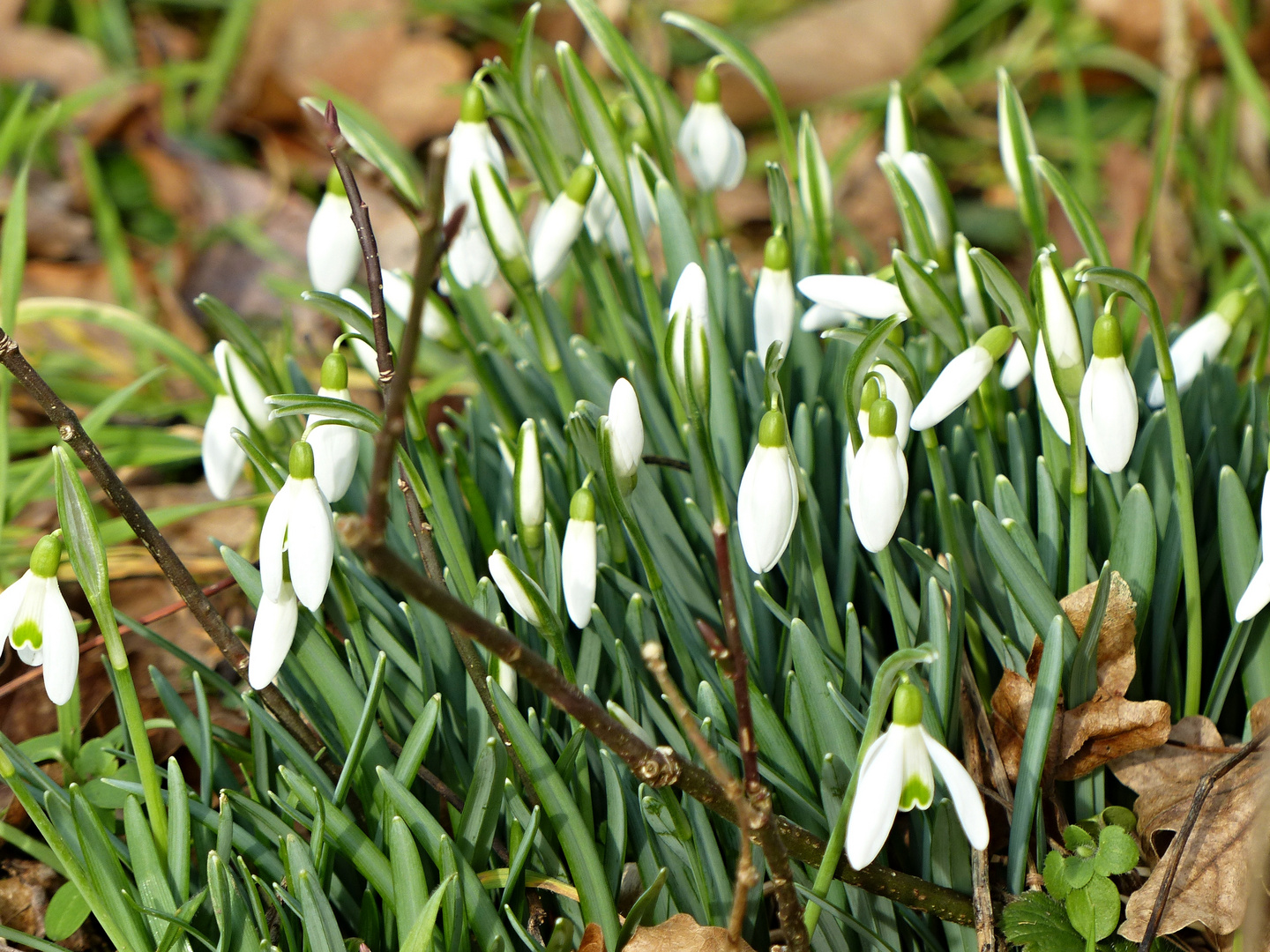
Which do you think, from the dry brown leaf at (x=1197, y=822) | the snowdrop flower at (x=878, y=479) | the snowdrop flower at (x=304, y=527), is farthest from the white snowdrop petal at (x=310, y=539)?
the dry brown leaf at (x=1197, y=822)

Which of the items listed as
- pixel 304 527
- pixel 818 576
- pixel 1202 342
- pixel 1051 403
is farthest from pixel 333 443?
pixel 1202 342

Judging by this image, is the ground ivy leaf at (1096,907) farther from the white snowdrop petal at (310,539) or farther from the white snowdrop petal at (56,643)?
the white snowdrop petal at (56,643)

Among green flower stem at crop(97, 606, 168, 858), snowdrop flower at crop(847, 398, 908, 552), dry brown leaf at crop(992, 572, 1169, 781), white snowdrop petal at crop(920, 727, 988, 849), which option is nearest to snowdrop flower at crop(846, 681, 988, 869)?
white snowdrop petal at crop(920, 727, 988, 849)

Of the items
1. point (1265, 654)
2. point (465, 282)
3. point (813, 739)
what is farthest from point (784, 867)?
point (465, 282)

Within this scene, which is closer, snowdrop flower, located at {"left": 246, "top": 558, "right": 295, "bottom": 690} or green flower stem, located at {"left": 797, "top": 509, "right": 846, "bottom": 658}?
snowdrop flower, located at {"left": 246, "top": 558, "right": 295, "bottom": 690}

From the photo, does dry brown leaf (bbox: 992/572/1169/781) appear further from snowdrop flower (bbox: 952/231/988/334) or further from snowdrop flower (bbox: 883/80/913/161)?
snowdrop flower (bbox: 883/80/913/161)

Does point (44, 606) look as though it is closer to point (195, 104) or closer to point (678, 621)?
point (678, 621)

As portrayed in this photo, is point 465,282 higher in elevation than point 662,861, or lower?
higher
